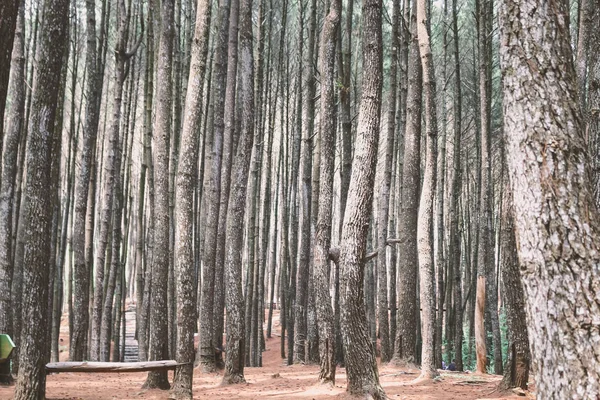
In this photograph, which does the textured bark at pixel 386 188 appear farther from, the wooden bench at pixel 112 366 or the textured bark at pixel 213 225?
the wooden bench at pixel 112 366

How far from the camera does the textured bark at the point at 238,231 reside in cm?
790

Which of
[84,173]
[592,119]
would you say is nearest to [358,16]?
[84,173]

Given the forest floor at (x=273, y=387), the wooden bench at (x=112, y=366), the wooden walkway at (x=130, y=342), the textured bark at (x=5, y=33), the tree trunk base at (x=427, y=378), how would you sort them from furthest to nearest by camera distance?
the wooden walkway at (x=130, y=342), the tree trunk base at (x=427, y=378), the forest floor at (x=273, y=387), the wooden bench at (x=112, y=366), the textured bark at (x=5, y=33)

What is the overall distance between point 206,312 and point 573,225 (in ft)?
22.5

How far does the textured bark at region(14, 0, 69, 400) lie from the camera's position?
5.57 meters

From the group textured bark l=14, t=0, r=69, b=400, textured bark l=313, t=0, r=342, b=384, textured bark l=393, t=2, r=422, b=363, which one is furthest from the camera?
textured bark l=393, t=2, r=422, b=363

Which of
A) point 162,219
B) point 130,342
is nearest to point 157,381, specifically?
point 162,219

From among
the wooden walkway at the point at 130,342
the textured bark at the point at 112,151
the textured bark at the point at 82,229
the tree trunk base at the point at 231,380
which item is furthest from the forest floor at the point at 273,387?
the wooden walkway at the point at 130,342

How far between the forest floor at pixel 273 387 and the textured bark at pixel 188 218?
1.82ft

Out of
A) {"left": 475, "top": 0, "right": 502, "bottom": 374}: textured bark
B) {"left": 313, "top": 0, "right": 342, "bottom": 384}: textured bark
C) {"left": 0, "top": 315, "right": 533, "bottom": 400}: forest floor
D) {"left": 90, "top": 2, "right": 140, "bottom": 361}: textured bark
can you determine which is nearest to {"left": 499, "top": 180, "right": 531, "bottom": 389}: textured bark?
{"left": 0, "top": 315, "right": 533, "bottom": 400}: forest floor

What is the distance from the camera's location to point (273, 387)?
7.80 m

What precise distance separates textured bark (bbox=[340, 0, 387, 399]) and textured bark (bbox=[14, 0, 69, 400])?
2935 millimetres

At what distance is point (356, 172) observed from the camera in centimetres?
616

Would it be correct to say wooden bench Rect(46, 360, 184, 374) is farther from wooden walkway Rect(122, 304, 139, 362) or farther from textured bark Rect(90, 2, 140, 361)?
wooden walkway Rect(122, 304, 139, 362)
